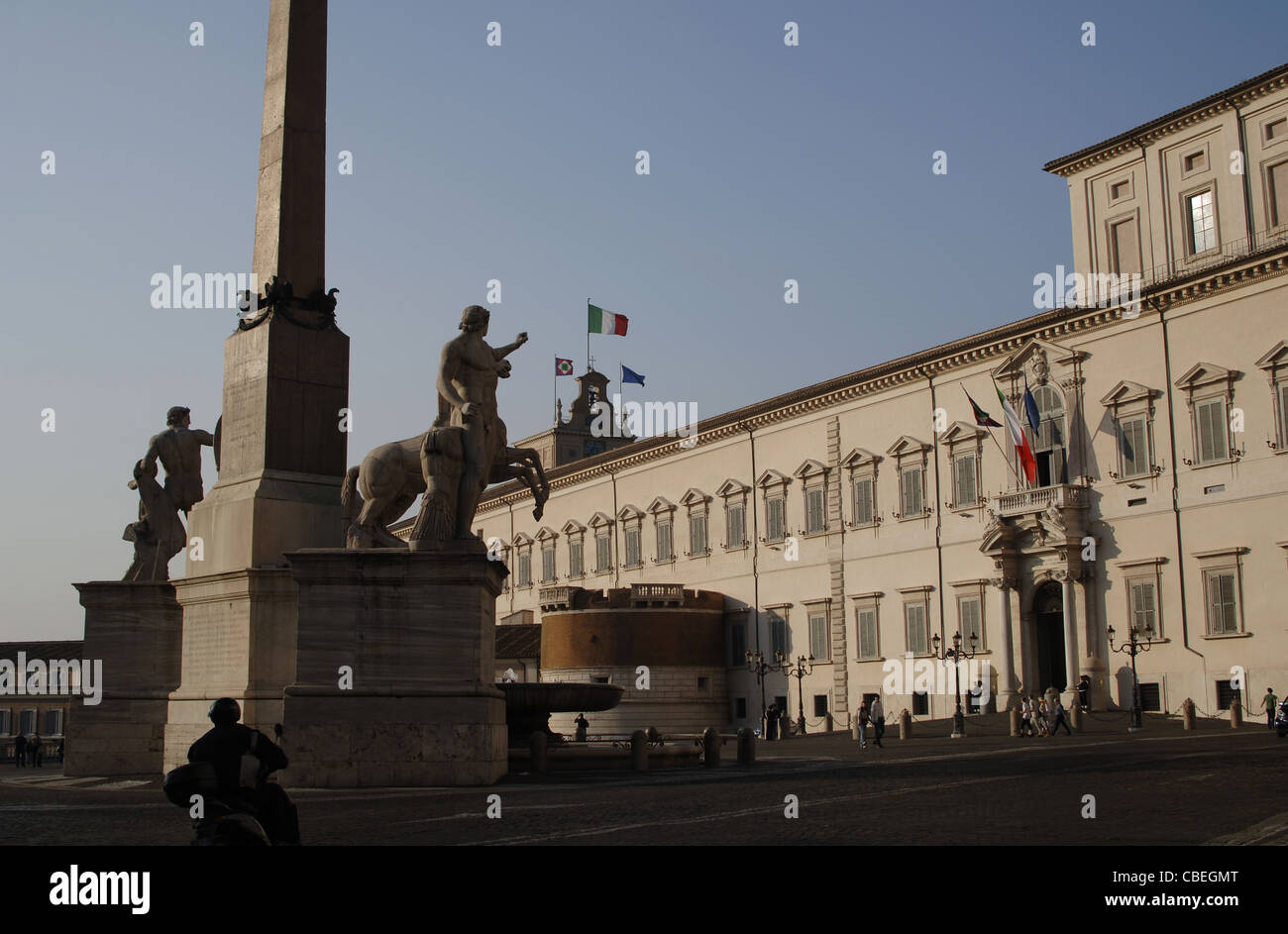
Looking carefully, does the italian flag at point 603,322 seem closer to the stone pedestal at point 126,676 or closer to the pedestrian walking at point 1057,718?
the pedestrian walking at point 1057,718

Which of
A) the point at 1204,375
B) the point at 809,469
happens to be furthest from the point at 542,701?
the point at 809,469

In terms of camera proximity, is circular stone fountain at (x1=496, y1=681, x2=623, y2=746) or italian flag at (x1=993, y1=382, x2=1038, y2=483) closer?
circular stone fountain at (x1=496, y1=681, x2=623, y2=746)

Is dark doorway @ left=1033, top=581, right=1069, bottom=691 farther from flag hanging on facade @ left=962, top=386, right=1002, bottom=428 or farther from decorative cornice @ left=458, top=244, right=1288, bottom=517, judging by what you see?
decorative cornice @ left=458, top=244, right=1288, bottom=517

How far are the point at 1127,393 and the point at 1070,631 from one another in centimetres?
708

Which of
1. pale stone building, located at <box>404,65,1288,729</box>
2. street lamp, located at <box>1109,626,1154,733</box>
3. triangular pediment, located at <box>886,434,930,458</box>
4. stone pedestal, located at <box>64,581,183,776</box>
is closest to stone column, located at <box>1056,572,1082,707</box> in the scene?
pale stone building, located at <box>404,65,1288,729</box>

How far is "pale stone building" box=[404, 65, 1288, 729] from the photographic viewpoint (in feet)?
125

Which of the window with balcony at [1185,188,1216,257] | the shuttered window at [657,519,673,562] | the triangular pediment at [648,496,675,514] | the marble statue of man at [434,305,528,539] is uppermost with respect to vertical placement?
the window with balcony at [1185,188,1216,257]

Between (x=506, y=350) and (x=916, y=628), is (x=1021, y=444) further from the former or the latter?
(x=506, y=350)

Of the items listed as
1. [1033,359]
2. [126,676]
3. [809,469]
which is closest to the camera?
[126,676]

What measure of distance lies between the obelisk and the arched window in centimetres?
2975

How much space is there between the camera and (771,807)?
12.7m

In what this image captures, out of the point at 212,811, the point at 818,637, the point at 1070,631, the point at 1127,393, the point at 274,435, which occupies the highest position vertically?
the point at 1127,393
